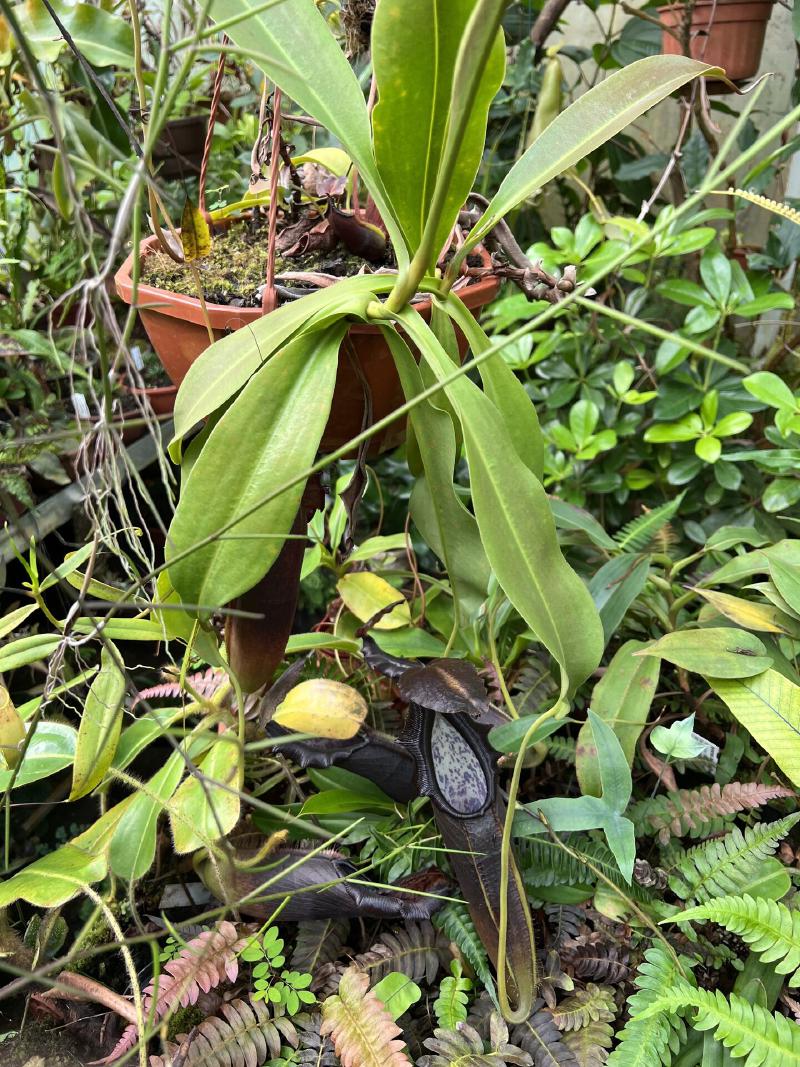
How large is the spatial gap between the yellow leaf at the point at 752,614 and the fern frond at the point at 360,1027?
0.56m

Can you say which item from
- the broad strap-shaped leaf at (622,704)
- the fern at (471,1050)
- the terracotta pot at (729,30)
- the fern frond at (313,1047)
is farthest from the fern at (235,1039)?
the terracotta pot at (729,30)

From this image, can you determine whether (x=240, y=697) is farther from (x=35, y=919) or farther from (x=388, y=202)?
(x=388, y=202)

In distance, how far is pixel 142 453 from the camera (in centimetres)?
142

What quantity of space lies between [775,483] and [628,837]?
0.65 m

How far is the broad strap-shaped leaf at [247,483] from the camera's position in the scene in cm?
64

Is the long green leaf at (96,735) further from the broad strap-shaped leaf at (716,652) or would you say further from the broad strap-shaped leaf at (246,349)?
the broad strap-shaped leaf at (716,652)

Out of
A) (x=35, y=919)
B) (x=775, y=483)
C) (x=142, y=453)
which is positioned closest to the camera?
(x=35, y=919)

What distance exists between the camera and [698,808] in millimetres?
791

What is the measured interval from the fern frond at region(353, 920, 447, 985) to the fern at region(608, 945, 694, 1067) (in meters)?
0.19

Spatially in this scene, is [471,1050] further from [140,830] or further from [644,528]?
[644,528]

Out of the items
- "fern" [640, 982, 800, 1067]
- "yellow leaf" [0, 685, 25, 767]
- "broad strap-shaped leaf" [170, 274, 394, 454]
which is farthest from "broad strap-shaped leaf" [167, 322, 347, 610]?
"fern" [640, 982, 800, 1067]

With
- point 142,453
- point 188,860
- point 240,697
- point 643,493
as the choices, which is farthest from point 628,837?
point 142,453

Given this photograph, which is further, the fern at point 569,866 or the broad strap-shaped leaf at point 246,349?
the fern at point 569,866

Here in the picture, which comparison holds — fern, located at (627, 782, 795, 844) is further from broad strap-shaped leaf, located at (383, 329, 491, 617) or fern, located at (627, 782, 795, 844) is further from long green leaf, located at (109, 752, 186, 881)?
long green leaf, located at (109, 752, 186, 881)
